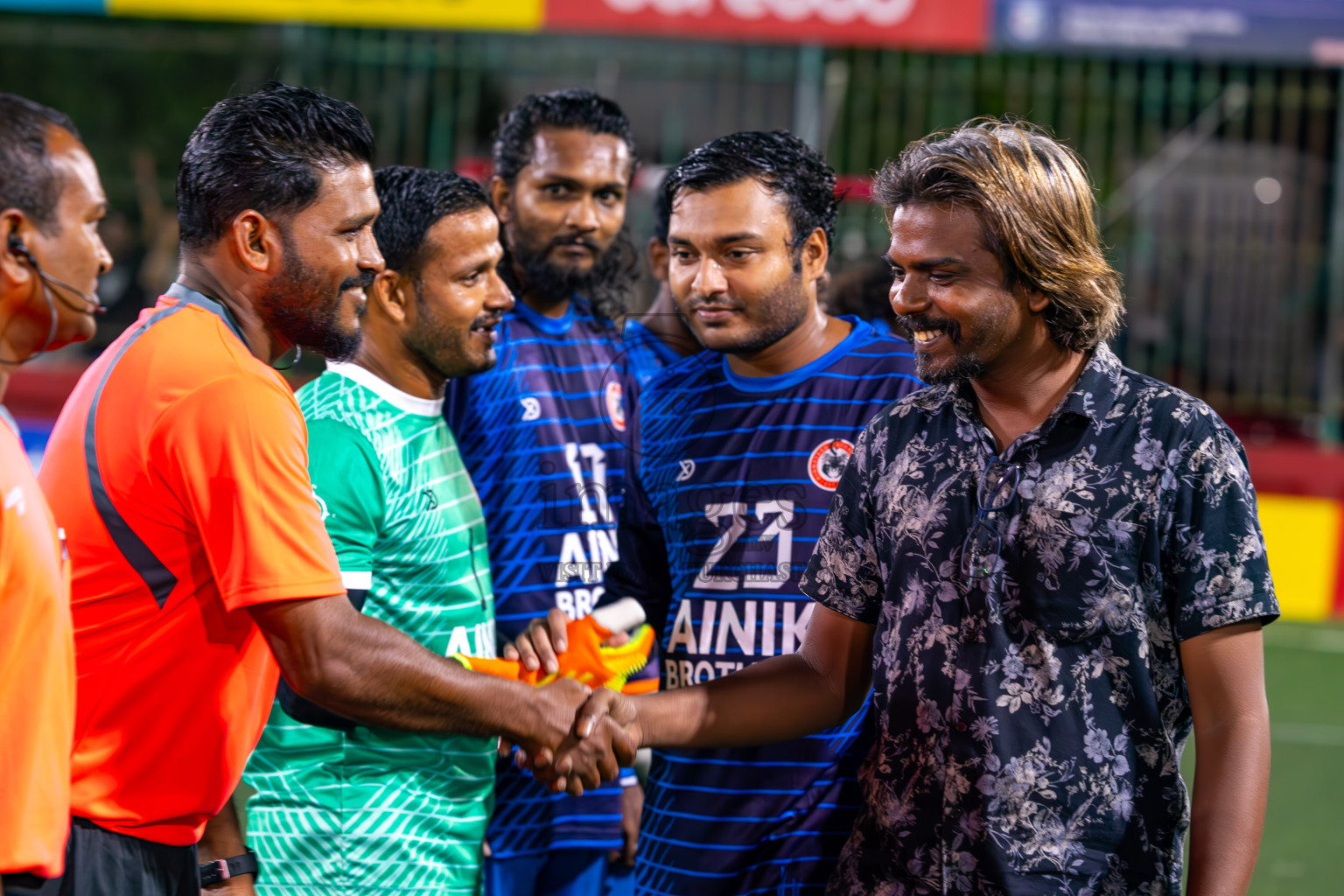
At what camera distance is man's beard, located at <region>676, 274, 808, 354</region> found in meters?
3.23

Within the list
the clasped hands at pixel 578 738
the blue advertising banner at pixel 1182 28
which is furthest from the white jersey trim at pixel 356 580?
the blue advertising banner at pixel 1182 28

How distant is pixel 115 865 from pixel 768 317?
1.85m

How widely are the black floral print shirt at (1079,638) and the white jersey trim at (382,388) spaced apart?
1424 millimetres

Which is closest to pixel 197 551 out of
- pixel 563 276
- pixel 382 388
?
pixel 382 388

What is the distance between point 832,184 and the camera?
358 cm

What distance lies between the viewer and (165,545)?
226 centimetres

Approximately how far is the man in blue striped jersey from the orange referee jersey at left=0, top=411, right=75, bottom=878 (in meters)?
1.81

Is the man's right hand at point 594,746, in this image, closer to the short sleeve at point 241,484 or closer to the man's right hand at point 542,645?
the man's right hand at point 542,645

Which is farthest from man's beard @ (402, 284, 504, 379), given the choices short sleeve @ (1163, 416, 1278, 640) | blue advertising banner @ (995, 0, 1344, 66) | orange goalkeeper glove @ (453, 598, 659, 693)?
blue advertising banner @ (995, 0, 1344, 66)

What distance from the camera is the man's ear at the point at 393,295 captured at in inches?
131

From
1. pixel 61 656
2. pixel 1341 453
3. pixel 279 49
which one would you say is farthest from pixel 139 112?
pixel 61 656

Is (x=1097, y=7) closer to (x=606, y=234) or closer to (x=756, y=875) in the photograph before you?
(x=606, y=234)

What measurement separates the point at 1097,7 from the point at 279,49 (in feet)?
26.2

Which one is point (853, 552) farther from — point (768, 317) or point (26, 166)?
point (26, 166)
